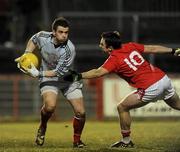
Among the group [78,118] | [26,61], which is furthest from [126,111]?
[26,61]

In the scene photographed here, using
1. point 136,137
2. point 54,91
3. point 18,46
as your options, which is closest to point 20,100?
point 18,46

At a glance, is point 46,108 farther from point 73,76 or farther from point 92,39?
point 92,39

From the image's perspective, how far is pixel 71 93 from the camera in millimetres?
12328

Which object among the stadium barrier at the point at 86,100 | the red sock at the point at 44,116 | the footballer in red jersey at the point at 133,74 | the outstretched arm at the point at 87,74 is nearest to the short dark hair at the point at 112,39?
the footballer in red jersey at the point at 133,74

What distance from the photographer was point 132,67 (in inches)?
466

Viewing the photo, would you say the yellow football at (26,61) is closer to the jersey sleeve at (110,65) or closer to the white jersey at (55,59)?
the white jersey at (55,59)

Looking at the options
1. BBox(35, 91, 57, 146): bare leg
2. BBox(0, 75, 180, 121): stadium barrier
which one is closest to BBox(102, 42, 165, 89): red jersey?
BBox(35, 91, 57, 146): bare leg

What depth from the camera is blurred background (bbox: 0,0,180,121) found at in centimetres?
2405

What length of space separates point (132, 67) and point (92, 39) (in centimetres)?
1468

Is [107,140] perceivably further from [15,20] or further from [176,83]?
[15,20]

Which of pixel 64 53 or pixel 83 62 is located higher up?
pixel 64 53

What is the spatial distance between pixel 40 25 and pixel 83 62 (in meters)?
2.67

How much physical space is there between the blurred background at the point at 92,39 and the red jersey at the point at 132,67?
11584mm

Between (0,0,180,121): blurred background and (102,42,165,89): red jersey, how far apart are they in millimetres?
11584
